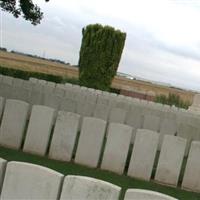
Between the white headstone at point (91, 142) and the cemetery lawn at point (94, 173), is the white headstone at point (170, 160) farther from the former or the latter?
the white headstone at point (91, 142)

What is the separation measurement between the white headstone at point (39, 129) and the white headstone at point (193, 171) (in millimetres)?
1865

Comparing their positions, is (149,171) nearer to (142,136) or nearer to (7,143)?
(142,136)

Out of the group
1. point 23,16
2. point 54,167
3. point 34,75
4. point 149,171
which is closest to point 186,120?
point 23,16

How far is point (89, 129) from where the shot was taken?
6785 mm

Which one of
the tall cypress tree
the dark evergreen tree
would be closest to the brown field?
the tall cypress tree

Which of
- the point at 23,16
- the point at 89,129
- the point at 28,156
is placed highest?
the point at 23,16

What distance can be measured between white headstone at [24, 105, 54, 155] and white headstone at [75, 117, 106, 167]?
0.47 metres

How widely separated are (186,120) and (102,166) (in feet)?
16.6

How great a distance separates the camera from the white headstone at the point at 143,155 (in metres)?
6.64

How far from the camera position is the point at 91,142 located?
6.77 m

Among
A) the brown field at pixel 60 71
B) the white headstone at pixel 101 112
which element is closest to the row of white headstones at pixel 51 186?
the white headstone at pixel 101 112

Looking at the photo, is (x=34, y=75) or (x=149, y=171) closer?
(x=149, y=171)

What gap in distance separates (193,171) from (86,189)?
145 inches

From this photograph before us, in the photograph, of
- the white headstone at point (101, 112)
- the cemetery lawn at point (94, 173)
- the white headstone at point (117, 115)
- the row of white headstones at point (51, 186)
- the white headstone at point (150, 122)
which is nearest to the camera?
the row of white headstones at point (51, 186)
